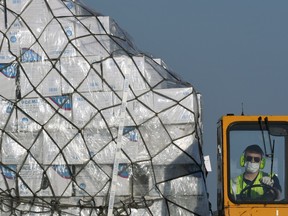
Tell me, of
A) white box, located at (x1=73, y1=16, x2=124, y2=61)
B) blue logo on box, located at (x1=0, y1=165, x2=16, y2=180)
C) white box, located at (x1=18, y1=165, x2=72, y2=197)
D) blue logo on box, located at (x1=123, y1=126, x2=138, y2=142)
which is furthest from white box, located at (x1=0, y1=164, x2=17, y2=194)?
white box, located at (x1=73, y1=16, x2=124, y2=61)

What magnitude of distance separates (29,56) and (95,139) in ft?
5.88

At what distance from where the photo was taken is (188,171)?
14.1 m

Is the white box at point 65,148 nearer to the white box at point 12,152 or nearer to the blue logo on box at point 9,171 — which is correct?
the white box at point 12,152

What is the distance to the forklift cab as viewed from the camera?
35.2ft

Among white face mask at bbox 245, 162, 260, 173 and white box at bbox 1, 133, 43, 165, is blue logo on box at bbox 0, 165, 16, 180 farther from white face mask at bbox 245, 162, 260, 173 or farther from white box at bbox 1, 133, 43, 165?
white face mask at bbox 245, 162, 260, 173

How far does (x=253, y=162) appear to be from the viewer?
10.8 meters

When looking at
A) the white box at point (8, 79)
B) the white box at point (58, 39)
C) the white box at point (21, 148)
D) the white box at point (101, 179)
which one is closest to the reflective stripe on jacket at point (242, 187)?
the white box at point (101, 179)

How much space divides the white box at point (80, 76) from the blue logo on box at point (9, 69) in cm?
78

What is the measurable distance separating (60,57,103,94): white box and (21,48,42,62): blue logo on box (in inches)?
17.0

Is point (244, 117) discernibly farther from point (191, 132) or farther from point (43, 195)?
point (43, 195)

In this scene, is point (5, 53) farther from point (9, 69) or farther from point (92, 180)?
point (92, 180)

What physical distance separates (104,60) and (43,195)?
2.35 metres

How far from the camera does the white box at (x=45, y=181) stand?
14.0 metres

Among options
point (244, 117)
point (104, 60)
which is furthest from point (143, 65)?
point (244, 117)
